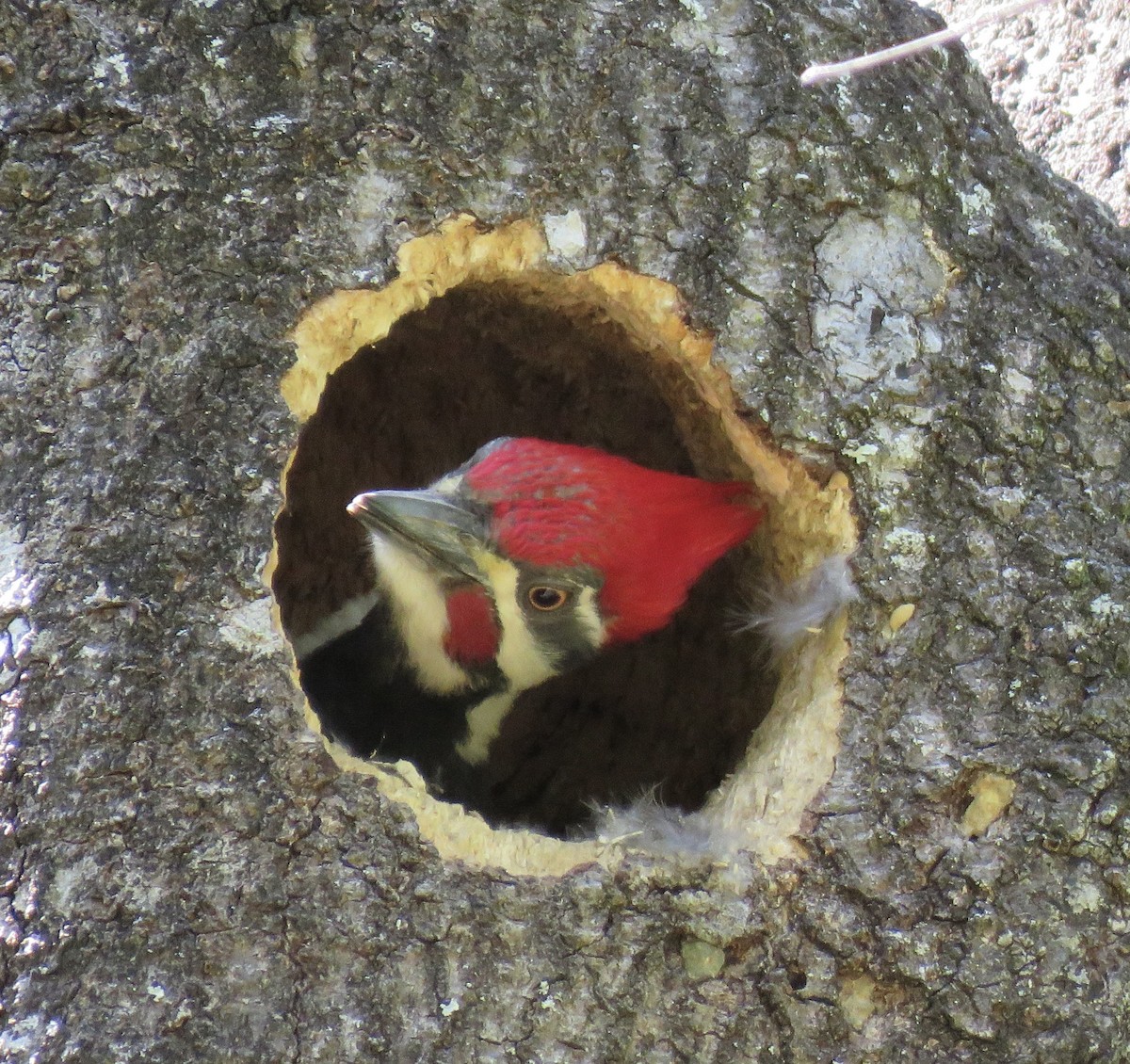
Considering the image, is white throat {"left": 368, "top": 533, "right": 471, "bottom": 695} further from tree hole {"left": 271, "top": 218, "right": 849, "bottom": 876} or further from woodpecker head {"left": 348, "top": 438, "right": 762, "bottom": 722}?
tree hole {"left": 271, "top": 218, "right": 849, "bottom": 876}

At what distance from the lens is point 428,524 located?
7.18 ft

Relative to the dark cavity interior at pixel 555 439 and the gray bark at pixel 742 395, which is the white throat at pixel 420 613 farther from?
the gray bark at pixel 742 395

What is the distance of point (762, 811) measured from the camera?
76.3 inches

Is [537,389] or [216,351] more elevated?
[216,351]

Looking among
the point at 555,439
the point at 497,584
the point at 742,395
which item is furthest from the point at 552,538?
the point at 555,439

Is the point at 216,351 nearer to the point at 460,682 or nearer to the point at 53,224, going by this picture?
the point at 53,224

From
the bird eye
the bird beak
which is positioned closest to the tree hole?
the bird beak

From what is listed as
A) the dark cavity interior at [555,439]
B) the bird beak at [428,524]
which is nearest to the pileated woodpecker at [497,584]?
the bird beak at [428,524]

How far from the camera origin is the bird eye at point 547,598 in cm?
232

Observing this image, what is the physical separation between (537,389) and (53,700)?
1.50 meters

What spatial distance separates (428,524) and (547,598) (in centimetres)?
29

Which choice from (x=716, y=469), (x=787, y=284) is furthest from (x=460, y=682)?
(x=787, y=284)

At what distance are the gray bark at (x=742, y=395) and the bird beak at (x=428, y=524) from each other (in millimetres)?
346

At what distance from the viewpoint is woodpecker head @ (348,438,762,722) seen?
2.20 meters
